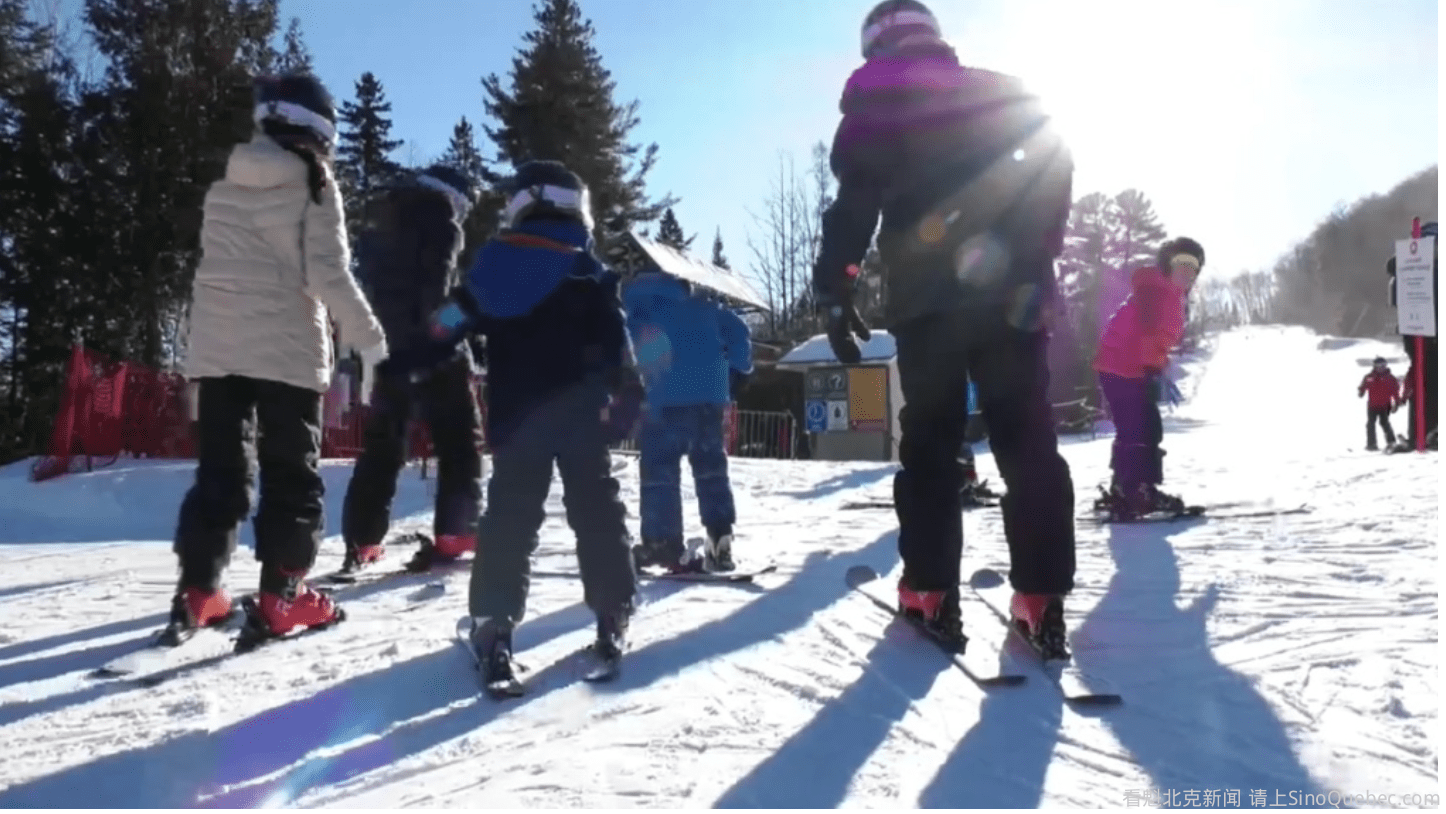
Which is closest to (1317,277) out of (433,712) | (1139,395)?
(1139,395)

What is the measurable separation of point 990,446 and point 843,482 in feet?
23.5

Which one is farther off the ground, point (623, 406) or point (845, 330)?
point (845, 330)

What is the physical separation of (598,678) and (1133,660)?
152 centimetres

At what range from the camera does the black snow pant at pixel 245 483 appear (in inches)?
123

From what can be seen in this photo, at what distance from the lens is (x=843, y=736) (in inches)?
86.0

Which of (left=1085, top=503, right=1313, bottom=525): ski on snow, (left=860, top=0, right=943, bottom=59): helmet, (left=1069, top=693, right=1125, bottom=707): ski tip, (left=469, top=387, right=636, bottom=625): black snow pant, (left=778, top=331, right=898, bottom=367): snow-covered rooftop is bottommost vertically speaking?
(left=1069, top=693, right=1125, bottom=707): ski tip

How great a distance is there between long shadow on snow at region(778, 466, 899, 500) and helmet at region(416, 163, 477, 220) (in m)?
4.76

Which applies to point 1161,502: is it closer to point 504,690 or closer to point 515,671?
point 515,671

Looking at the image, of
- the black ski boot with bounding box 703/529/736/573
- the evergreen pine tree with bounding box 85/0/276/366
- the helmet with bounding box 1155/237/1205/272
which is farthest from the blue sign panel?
the black ski boot with bounding box 703/529/736/573

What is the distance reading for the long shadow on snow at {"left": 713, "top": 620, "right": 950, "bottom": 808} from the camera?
6.08 feet

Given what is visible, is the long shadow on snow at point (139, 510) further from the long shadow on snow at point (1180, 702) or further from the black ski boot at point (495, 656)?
the long shadow on snow at point (1180, 702)

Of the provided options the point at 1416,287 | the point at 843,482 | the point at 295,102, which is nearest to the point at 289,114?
the point at 295,102

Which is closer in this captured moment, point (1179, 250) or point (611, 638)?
point (611, 638)

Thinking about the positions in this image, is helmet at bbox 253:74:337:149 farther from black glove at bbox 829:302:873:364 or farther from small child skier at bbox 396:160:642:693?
black glove at bbox 829:302:873:364
